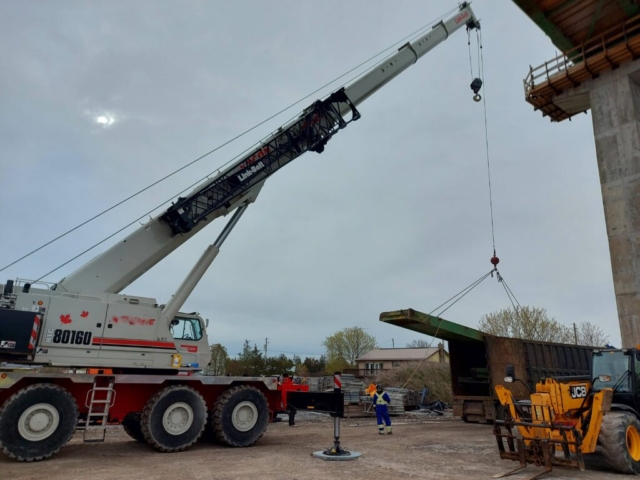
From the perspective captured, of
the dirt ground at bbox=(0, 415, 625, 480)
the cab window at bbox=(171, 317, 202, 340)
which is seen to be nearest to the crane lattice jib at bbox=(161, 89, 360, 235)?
the cab window at bbox=(171, 317, 202, 340)

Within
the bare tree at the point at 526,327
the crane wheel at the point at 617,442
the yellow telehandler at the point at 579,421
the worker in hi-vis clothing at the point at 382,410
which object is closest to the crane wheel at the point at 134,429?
the worker in hi-vis clothing at the point at 382,410

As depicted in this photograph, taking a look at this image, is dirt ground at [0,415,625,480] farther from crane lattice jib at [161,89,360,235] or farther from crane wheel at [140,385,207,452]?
crane lattice jib at [161,89,360,235]

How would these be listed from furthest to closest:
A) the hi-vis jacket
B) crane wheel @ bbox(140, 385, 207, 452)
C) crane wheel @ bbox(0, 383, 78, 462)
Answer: the hi-vis jacket < crane wheel @ bbox(140, 385, 207, 452) < crane wheel @ bbox(0, 383, 78, 462)

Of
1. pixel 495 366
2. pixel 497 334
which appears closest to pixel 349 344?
pixel 497 334

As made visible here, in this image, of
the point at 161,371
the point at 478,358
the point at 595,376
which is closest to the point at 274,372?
the point at 478,358

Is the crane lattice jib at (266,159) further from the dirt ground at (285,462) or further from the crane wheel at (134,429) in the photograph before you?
the dirt ground at (285,462)

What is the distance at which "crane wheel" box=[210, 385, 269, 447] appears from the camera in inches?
376

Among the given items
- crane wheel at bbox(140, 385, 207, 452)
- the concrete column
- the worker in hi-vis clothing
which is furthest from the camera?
the concrete column

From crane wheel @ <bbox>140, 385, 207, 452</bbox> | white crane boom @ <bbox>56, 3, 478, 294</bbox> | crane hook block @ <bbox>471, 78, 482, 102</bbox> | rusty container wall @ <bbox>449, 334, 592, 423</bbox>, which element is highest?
crane hook block @ <bbox>471, 78, 482, 102</bbox>

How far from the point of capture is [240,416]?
32.2 feet

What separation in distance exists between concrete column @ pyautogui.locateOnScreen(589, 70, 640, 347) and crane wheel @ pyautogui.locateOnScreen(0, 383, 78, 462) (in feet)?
49.4

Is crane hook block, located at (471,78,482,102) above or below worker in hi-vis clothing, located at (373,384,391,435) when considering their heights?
above

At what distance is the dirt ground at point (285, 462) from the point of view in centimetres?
679

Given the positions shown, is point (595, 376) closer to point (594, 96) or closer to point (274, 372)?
point (594, 96)
